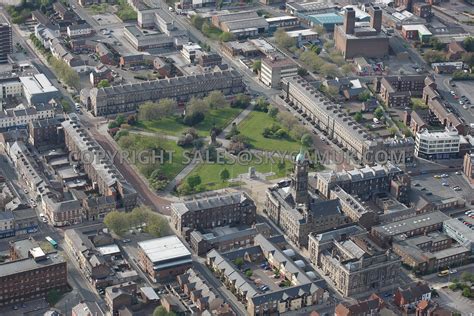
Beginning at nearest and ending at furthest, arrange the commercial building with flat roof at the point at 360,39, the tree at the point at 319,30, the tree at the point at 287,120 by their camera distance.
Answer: the tree at the point at 287,120
the commercial building with flat roof at the point at 360,39
the tree at the point at 319,30

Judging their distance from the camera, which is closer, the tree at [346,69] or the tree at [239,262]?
the tree at [239,262]

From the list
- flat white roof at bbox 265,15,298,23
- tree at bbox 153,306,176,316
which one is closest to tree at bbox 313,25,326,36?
flat white roof at bbox 265,15,298,23

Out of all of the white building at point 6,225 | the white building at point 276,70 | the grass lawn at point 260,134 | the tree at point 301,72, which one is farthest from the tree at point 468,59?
the white building at point 6,225

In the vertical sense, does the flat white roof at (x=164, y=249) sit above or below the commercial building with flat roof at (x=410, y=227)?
above

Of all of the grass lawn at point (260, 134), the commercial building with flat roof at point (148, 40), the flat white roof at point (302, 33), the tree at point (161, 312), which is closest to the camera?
the tree at point (161, 312)

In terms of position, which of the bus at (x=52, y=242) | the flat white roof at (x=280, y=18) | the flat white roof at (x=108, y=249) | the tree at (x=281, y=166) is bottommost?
the tree at (x=281, y=166)

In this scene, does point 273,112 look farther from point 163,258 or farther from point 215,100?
point 163,258

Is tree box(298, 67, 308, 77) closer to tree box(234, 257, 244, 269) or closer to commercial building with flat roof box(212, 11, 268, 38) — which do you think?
commercial building with flat roof box(212, 11, 268, 38)

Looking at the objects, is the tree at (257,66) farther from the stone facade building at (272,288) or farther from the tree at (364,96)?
the stone facade building at (272,288)
